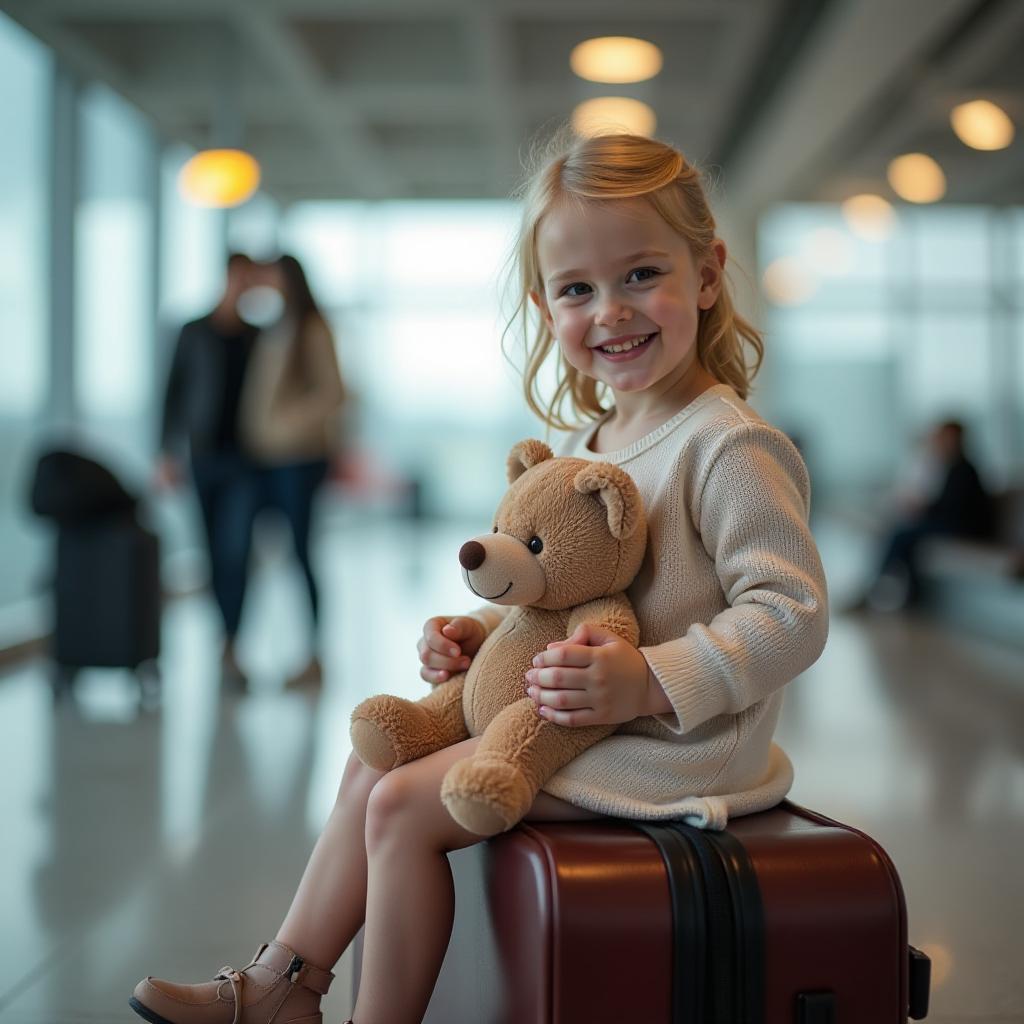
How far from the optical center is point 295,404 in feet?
15.8

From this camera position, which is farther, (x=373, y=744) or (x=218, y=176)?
(x=218, y=176)

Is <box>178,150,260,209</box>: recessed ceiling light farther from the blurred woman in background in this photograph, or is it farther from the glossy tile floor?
the glossy tile floor

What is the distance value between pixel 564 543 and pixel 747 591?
0.71 ft

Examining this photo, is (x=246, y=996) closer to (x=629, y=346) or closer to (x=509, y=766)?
(x=509, y=766)

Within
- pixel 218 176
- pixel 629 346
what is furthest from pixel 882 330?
pixel 629 346

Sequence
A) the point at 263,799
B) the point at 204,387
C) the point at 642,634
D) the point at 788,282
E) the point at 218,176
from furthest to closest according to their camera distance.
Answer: the point at 788,282, the point at 218,176, the point at 204,387, the point at 263,799, the point at 642,634

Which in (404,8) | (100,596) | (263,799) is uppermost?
(404,8)

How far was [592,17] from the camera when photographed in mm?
7363

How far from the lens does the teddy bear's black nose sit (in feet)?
4.52

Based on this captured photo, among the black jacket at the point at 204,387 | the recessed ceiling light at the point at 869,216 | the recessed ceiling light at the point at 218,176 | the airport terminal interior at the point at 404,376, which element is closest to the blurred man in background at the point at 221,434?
the black jacket at the point at 204,387

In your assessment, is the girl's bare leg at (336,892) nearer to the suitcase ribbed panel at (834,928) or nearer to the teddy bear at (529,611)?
the teddy bear at (529,611)

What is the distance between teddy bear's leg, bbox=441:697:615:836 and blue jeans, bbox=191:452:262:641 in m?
3.62

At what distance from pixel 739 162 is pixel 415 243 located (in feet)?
15.6

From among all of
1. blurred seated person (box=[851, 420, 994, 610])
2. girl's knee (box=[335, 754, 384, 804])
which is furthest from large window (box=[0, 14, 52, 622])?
girl's knee (box=[335, 754, 384, 804])
